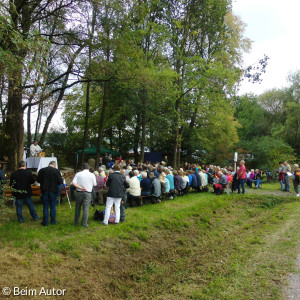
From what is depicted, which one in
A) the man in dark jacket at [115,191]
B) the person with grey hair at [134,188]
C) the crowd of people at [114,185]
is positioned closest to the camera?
the crowd of people at [114,185]

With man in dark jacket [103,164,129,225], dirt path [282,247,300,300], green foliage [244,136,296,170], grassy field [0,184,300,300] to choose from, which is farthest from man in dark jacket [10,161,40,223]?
green foliage [244,136,296,170]

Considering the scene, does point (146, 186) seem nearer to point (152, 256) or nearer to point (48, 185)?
point (152, 256)

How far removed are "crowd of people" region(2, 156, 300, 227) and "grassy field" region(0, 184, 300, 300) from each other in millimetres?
523

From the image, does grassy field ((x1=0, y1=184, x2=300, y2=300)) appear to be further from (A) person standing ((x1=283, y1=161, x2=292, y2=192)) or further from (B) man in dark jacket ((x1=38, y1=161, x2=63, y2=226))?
(A) person standing ((x1=283, y1=161, x2=292, y2=192))

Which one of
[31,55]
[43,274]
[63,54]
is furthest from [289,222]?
[63,54]

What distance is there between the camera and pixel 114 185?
735 centimetres

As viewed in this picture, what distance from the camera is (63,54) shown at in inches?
476

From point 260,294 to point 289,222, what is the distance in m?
5.49

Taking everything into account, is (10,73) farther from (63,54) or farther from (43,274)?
(63,54)

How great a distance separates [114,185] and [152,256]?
2.16 meters

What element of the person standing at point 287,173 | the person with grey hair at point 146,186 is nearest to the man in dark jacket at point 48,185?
the person with grey hair at point 146,186

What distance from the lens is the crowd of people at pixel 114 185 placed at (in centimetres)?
696

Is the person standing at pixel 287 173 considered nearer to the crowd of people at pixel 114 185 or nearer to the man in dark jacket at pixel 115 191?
the crowd of people at pixel 114 185

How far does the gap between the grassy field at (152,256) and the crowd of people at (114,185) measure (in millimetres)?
523
